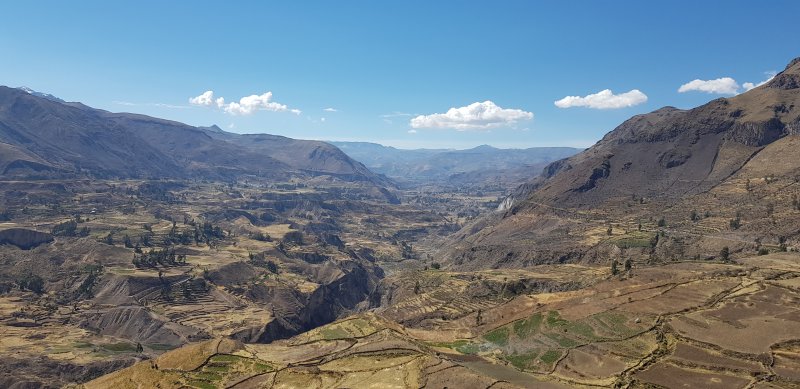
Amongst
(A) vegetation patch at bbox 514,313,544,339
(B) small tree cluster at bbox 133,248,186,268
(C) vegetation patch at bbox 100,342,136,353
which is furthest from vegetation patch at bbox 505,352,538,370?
(B) small tree cluster at bbox 133,248,186,268

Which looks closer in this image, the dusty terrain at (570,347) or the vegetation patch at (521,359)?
the dusty terrain at (570,347)

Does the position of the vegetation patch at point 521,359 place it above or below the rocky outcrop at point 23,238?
above

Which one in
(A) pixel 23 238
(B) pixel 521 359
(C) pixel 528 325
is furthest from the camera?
(A) pixel 23 238

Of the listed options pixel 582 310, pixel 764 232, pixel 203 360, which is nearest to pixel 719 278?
pixel 582 310

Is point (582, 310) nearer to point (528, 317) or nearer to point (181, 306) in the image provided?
point (528, 317)

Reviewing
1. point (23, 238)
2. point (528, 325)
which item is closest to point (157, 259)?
point (23, 238)

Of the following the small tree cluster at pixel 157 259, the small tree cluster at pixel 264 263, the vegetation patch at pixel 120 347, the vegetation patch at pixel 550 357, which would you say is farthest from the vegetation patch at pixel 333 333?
the small tree cluster at pixel 157 259

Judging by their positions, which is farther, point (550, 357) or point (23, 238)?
point (23, 238)

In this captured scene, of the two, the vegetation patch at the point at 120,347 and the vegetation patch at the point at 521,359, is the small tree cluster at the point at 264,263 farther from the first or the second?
the vegetation patch at the point at 521,359

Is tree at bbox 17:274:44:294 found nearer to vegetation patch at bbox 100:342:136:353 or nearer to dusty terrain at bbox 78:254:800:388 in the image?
vegetation patch at bbox 100:342:136:353

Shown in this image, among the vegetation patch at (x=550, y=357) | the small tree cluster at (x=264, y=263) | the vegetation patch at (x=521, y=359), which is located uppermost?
the vegetation patch at (x=550, y=357)

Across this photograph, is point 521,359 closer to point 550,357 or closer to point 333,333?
point 550,357
